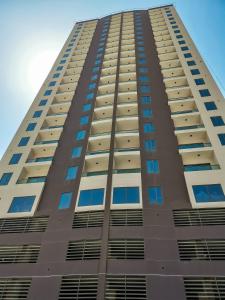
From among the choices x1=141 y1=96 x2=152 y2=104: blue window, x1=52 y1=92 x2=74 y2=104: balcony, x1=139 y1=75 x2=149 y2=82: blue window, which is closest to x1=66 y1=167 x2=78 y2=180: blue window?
x1=141 y1=96 x2=152 y2=104: blue window

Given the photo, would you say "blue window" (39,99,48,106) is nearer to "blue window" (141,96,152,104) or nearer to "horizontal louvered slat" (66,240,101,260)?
"blue window" (141,96,152,104)

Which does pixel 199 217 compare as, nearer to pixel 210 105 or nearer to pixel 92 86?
pixel 210 105

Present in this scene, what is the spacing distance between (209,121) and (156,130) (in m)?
6.89

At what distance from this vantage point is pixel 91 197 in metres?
29.4

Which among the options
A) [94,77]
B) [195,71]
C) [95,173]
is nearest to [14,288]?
[95,173]

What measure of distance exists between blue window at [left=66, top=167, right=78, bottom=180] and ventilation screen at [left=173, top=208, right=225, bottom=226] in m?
12.4

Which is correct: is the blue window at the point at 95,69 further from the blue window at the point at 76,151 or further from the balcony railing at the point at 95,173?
the balcony railing at the point at 95,173

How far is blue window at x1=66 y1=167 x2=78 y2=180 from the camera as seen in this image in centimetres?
3256

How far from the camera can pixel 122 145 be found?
38.2 meters

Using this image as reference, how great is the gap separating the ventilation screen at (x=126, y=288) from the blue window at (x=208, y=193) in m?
9.74

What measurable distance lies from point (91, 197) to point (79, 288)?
916cm

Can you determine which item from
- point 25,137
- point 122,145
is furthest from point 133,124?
point 25,137

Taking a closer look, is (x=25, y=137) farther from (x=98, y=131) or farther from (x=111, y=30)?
(x=111, y=30)

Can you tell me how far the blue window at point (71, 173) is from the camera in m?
32.6
